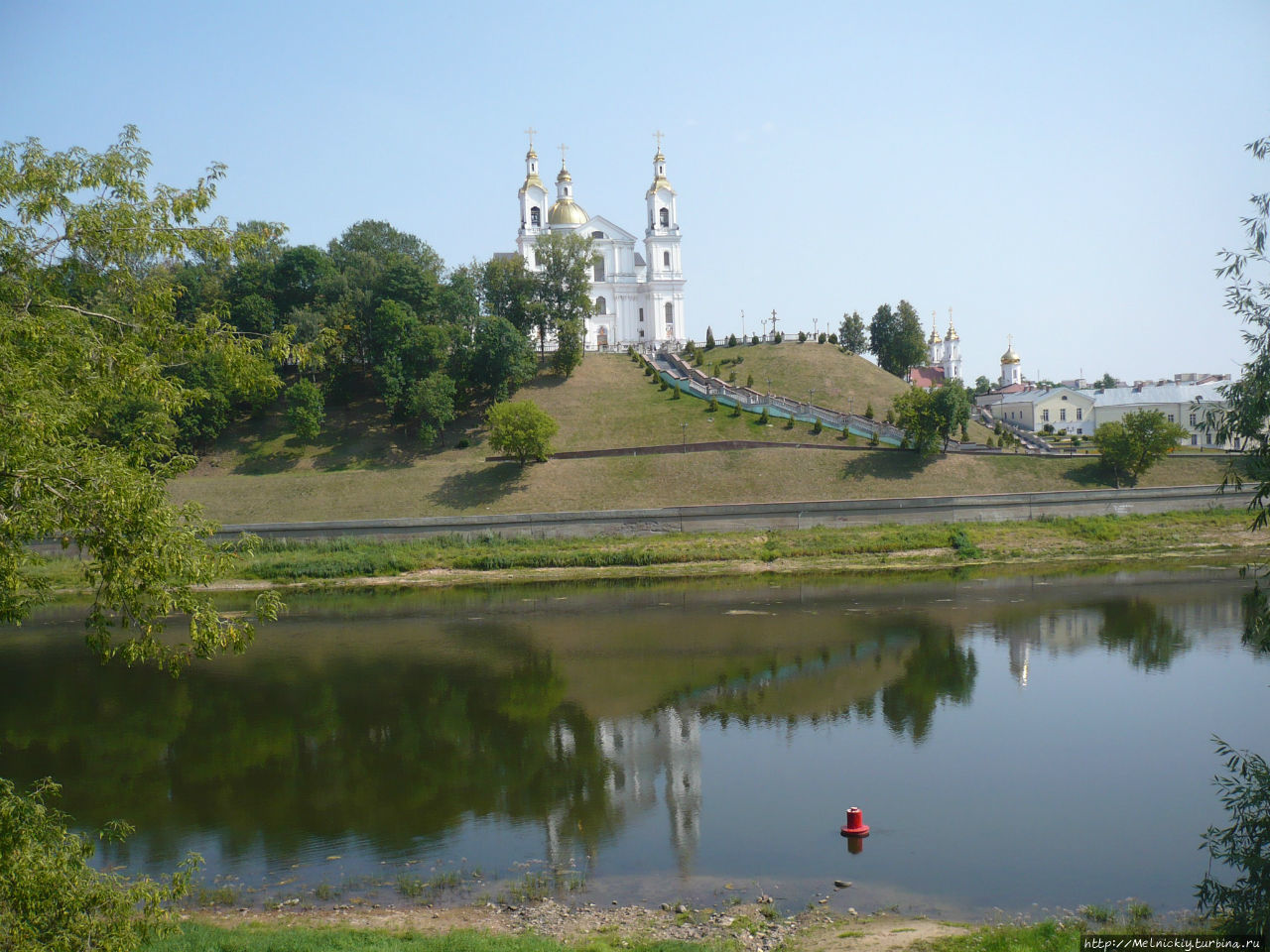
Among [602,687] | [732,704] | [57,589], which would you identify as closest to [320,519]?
[57,589]

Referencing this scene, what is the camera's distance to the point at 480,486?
41688 mm

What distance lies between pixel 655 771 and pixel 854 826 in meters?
3.76

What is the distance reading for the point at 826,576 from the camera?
32.3 m

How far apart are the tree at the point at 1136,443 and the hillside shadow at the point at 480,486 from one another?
2373cm

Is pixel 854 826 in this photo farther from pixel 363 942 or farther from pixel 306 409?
pixel 306 409

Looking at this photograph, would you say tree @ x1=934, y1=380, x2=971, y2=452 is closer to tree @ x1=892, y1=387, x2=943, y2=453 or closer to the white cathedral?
tree @ x1=892, y1=387, x2=943, y2=453

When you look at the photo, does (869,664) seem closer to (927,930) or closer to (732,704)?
(732,704)

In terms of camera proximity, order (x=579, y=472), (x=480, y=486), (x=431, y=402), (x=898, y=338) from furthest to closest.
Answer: (x=898, y=338) < (x=431, y=402) < (x=579, y=472) < (x=480, y=486)

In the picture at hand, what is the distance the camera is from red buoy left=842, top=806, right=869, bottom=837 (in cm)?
1242

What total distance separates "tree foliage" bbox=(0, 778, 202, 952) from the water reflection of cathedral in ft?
19.7

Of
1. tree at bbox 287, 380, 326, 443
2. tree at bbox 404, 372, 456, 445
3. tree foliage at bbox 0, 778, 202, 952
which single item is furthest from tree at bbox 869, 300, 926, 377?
tree foliage at bbox 0, 778, 202, 952

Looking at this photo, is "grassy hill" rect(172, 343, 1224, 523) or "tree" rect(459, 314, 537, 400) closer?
"grassy hill" rect(172, 343, 1224, 523)

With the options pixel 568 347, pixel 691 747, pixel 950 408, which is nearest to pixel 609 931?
pixel 691 747

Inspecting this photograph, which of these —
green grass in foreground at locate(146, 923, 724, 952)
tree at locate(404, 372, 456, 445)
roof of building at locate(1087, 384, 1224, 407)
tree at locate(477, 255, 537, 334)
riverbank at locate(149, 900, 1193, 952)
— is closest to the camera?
green grass in foreground at locate(146, 923, 724, 952)
